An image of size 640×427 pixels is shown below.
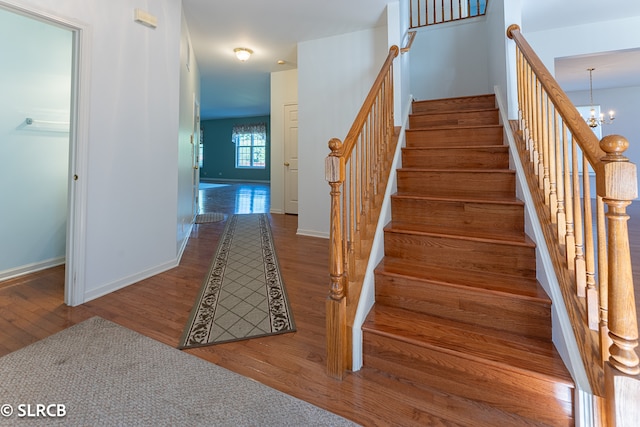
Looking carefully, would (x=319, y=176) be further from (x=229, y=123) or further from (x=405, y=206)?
(x=229, y=123)

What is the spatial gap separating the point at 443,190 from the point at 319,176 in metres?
2.12

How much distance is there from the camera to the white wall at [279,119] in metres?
5.39

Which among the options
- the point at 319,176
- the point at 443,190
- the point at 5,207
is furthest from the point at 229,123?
the point at 443,190

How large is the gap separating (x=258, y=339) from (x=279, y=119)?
462 centimetres

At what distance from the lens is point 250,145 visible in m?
12.3

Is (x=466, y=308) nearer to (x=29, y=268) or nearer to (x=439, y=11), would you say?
(x=29, y=268)

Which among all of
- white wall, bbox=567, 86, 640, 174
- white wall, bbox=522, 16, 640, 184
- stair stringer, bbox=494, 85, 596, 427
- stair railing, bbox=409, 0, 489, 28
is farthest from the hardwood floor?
white wall, bbox=567, 86, 640, 174

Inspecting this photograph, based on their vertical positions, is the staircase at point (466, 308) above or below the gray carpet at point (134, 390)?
above

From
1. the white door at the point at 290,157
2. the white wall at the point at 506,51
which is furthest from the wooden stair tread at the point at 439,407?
the white door at the point at 290,157

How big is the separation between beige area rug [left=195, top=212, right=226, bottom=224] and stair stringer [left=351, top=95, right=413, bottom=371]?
364 cm

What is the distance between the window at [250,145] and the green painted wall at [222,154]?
218mm

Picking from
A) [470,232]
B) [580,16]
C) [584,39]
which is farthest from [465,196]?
[584,39]

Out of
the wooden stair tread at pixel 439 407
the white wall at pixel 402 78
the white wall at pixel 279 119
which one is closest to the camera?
the wooden stair tread at pixel 439 407

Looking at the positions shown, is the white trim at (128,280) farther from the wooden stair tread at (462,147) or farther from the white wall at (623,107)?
the white wall at (623,107)
